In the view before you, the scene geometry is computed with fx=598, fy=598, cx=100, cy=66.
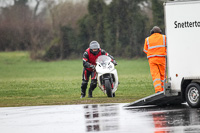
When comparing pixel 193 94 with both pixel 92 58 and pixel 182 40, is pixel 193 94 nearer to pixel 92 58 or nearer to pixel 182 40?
pixel 182 40

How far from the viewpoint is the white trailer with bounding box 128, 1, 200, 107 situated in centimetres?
1308

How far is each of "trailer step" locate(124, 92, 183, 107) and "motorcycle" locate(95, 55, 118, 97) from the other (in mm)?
3668

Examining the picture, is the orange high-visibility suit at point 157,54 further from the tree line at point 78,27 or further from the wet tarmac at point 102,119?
the tree line at point 78,27

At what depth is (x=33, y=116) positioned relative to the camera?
42.5 ft

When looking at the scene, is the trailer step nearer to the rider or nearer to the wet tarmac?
the wet tarmac

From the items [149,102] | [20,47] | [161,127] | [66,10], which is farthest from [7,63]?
[161,127]

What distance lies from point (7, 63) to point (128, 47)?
13.2 m

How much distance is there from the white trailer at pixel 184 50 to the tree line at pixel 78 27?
37.3m

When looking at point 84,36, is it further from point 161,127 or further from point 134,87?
point 161,127

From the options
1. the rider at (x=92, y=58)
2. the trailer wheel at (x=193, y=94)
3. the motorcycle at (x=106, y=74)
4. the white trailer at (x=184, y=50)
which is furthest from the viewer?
the rider at (x=92, y=58)

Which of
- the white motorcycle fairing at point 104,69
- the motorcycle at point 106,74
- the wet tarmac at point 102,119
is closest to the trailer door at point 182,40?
the wet tarmac at point 102,119

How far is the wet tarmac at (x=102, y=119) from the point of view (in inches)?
406

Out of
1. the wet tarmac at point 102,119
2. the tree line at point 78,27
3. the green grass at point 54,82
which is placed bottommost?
the wet tarmac at point 102,119

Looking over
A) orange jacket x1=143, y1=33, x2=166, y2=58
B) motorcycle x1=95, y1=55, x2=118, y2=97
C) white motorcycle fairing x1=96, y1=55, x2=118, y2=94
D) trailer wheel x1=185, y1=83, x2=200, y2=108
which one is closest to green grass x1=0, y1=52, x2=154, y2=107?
motorcycle x1=95, y1=55, x2=118, y2=97
